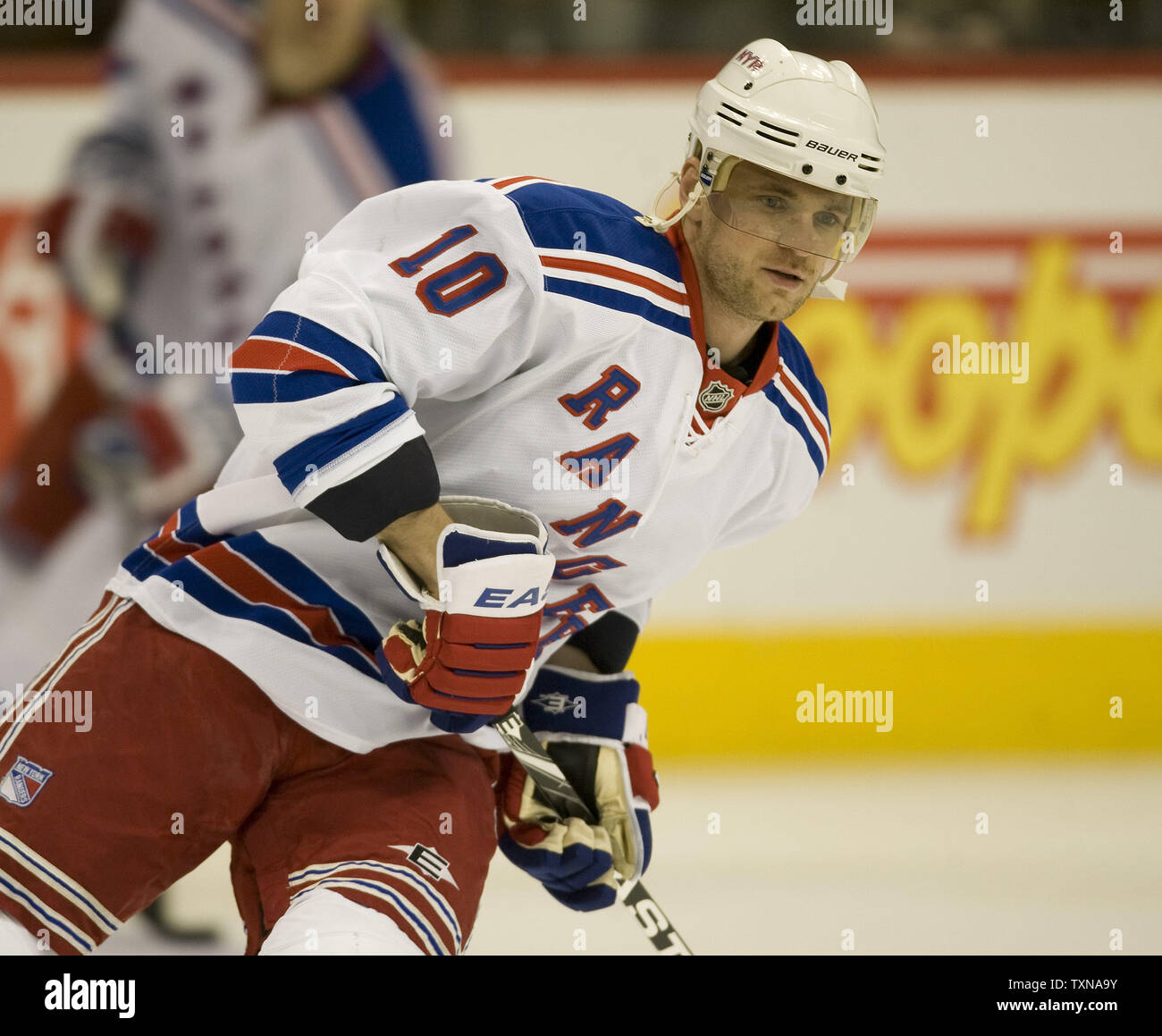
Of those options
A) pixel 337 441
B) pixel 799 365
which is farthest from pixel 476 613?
pixel 799 365

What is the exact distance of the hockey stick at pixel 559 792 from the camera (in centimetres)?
191

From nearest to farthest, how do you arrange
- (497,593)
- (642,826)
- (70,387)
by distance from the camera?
(497,593) → (642,826) → (70,387)

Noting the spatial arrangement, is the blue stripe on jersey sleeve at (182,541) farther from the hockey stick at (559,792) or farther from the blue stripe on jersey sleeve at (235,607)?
the hockey stick at (559,792)

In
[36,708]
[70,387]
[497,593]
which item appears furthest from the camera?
[70,387]

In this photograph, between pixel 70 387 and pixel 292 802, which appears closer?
pixel 292 802

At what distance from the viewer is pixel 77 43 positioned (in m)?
3.90

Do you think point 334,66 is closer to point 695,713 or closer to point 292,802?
point 695,713

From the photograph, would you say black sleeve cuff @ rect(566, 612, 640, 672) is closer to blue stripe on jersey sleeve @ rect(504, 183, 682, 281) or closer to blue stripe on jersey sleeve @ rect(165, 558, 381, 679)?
blue stripe on jersey sleeve @ rect(165, 558, 381, 679)

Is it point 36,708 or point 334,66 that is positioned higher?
point 334,66

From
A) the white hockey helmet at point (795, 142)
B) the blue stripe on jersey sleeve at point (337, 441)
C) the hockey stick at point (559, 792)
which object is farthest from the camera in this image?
the hockey stick at point (559, 792)

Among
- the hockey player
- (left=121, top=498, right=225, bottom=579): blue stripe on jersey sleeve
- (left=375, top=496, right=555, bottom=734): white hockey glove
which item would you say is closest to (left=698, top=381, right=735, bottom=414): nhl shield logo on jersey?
the hockey player

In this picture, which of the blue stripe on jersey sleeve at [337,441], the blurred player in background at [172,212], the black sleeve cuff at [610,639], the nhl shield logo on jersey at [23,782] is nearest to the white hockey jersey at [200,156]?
the blurred player in background at [172,212]

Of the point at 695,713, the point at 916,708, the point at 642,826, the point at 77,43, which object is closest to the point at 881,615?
the point at 916,708

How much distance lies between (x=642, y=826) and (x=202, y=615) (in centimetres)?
73
